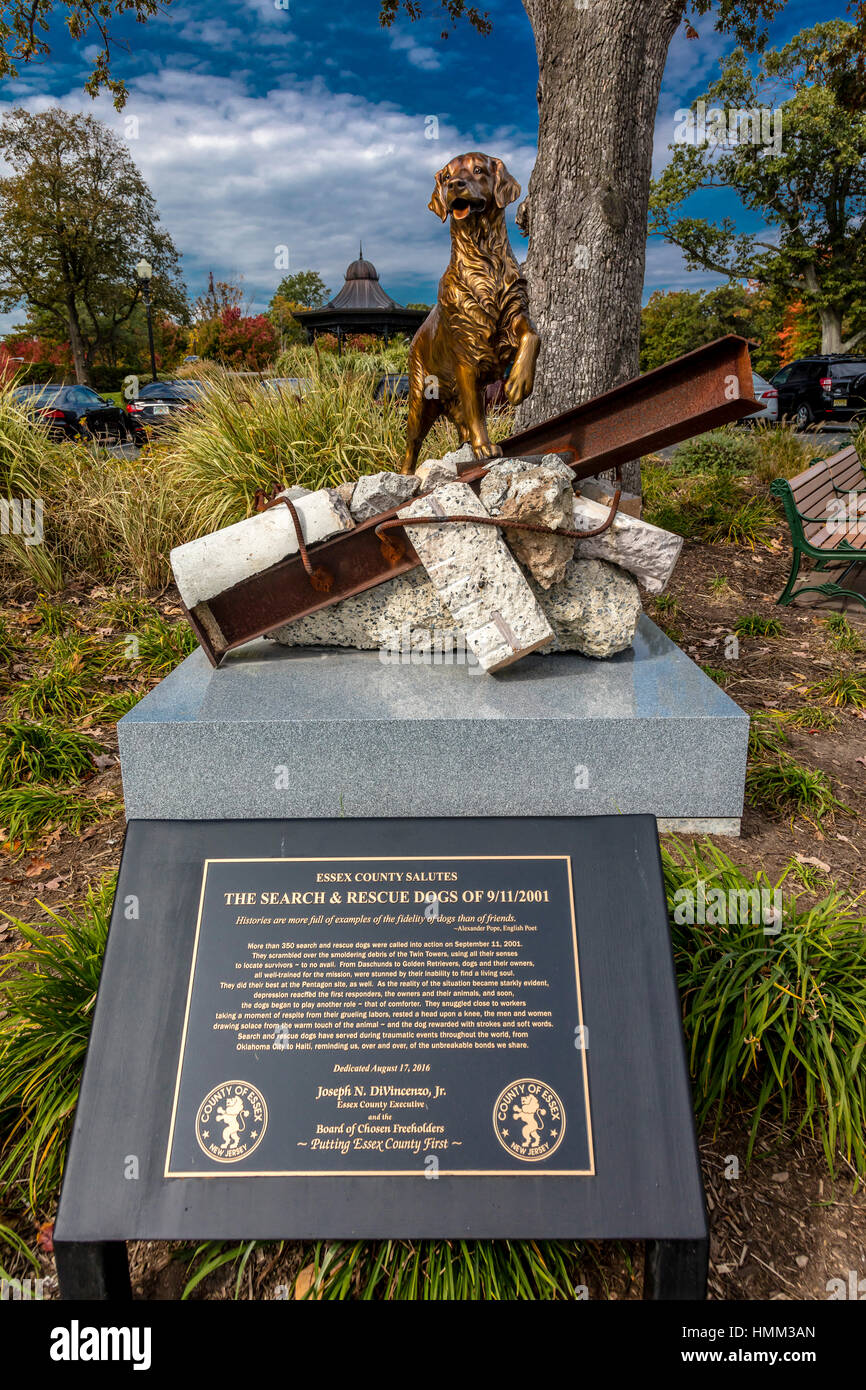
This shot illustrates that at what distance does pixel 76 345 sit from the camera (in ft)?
107

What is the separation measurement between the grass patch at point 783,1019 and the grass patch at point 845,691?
2384mm

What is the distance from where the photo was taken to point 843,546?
580 cm

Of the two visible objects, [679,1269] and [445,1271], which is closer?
[679,1269]

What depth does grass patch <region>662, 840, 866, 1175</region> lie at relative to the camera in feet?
6.88

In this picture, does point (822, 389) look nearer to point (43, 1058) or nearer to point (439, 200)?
point (439, 200)

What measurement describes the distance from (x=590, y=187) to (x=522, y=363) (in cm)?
345

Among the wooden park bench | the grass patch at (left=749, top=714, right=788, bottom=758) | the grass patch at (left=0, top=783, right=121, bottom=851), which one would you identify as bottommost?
the grass patch at (left=0, top=783, right=121, bottom=851)

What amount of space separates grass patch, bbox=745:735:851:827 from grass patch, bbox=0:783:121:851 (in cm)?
297

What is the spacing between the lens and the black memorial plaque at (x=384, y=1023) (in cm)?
166

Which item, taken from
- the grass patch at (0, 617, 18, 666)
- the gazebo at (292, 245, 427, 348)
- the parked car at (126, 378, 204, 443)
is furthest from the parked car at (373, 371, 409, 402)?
the gazebo at (292, 245, 427, 348)

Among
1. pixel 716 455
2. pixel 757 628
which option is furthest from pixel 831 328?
pixel 757 628

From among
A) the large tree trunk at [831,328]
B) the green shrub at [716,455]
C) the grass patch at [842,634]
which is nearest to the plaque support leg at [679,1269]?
the grass patch at [842,634]

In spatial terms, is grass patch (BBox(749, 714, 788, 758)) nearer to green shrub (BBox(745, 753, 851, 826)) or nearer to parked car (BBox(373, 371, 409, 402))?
green shrub (BBox(745, 753, 851, 826))
